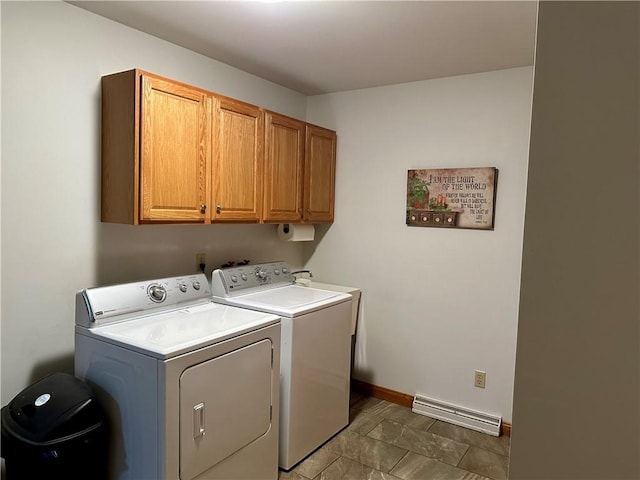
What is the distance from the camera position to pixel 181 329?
6.58 ft

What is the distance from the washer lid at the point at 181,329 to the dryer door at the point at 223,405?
4.0 inches

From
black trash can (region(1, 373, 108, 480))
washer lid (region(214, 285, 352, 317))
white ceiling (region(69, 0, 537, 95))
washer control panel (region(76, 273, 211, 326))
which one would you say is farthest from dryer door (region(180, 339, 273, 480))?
white ceiling (region(69, 0, 537, 95))

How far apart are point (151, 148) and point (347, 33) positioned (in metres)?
1.17

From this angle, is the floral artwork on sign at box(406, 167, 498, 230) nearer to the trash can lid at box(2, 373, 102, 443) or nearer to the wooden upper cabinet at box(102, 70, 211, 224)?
the wooden upper cabinet at box(102, 70, 211, 224)

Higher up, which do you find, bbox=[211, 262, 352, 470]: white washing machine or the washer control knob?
the washer control knob

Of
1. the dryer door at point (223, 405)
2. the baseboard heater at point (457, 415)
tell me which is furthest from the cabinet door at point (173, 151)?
the baseboard heater at point (457, 415)

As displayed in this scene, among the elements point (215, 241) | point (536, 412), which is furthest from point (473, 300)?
point (536, 412)

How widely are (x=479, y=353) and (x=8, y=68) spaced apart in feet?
10.1

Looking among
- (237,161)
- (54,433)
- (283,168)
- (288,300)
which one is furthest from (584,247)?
(283,168)

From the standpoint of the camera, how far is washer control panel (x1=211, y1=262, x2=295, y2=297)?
8.67 ft

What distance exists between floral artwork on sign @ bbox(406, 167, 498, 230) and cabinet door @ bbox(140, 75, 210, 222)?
5.00ft

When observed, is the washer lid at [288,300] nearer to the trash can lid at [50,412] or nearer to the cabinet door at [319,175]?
the cabinet door at [319,175]

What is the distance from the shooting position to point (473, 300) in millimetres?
2988

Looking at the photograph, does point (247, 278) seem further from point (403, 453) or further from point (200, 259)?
point (403, 453)
